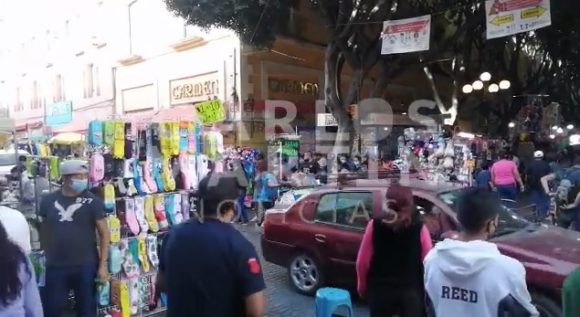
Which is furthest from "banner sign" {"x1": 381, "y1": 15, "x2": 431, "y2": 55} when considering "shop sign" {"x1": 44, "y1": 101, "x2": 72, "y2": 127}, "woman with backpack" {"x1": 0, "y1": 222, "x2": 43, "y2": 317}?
"woman with backpack" {"x1": 0, "y1": 222, "x2": 43, "y2": 317}

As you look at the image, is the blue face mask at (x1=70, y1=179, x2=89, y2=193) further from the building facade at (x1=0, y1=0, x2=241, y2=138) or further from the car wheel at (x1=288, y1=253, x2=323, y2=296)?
the building facade at (x1=0, y1=0, x2=241, y2=138)

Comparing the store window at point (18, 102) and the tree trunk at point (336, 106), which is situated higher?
the store window at point (18, 102)

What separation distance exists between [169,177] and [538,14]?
721cm

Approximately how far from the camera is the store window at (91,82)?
900 inches

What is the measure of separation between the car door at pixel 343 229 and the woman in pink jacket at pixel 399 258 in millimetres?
2324

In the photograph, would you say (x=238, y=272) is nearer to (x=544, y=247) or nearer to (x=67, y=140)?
(x=544, y=247)

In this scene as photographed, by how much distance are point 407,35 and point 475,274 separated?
971cm

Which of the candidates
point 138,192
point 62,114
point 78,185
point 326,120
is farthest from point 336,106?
point 78,185

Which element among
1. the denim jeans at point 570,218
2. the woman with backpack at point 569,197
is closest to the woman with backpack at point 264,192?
the woman with backpack at point 569,197

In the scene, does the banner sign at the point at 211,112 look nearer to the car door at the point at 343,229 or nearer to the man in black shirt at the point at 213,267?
the car door at the point at 343,229

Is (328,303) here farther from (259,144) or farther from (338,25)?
(259,144)

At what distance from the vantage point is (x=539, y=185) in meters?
10.3

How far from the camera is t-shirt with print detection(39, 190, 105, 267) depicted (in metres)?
4.21

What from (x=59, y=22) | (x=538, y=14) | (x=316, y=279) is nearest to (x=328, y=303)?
(x=316, y=279)
